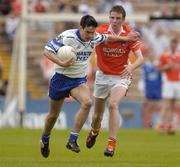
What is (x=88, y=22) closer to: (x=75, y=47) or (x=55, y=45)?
(x=75, y=47)

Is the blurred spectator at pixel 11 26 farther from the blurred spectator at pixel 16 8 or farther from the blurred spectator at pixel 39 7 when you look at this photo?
the blurred spectator at pixel 39 7

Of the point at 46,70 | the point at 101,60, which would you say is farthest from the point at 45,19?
the point at 101,60

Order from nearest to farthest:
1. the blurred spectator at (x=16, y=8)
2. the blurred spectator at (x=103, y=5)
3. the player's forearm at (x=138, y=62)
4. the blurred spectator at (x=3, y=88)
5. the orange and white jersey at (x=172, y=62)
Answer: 1. the player's forearm at (x=138, y=62)
2. the orange and white jersey at (x=172, y=62)
3. the blurred spectator at (x=3, y=88)
4. the blurred spectator at (x=16, y=8)
5. the blurred spectator at (x=103, y=5)

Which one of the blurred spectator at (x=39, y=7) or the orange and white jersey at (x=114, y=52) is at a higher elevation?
the orange and white jersey at (x=114, y=52)

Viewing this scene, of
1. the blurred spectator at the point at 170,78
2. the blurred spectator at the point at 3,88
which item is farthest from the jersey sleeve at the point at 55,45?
the blurred spectator at the point at 3,88

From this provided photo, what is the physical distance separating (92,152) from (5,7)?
46.1 feet

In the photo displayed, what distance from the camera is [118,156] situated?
1566 centimetres

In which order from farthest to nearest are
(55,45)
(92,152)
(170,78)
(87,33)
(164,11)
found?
(164,11), (170,78), (92,152), (55,45), (87,33)

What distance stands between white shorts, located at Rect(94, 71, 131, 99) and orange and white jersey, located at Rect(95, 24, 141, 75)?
0.34 ft

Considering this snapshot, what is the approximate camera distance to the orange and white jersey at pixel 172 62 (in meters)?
24.7

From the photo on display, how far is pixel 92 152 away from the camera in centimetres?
1652

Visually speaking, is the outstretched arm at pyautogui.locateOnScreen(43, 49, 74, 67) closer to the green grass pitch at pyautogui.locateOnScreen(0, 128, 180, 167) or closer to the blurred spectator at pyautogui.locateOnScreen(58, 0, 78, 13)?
the green grass pitch at pyautogui.locateOnScreen(0, 128, 180, 167)

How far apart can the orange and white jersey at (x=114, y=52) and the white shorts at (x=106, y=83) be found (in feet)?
→ 0.34

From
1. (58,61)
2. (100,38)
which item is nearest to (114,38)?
(100,38)
